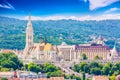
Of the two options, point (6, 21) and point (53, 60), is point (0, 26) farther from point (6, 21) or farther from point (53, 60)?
point (53, 60)

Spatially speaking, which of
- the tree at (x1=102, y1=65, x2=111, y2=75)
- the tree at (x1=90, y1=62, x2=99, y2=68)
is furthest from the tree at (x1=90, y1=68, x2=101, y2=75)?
the tree at (x1=90, y1=62, x2=99, y2=68)

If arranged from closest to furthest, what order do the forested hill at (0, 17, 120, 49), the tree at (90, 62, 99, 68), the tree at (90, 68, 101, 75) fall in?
1. the tree at (90, 68, 101, 75)
2. the tree at (90, 62, 99, 68)
3. the forested hill at (0, 17, 120, 49)

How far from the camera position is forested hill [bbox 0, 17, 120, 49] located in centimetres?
4667

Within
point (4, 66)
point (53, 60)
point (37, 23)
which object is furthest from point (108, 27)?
point (4, 66)

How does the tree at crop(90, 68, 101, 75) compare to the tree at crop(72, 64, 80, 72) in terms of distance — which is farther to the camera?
the tree at crop(72, 64, 80, 72)

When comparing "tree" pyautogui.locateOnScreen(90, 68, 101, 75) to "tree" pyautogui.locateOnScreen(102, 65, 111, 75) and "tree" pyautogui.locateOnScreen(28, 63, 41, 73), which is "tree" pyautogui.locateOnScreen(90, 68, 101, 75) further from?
"tree" pyautogui.locateOnScreen(28, 63, 41, 73)

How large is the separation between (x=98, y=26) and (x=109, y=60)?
33778mm

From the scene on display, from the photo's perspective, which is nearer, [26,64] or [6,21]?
[26,64]

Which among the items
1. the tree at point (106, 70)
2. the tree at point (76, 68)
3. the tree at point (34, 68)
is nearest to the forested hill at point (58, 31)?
the tree at point (76, 68)

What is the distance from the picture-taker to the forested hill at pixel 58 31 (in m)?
46.7

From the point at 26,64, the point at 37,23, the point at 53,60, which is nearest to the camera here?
the point at 26,64

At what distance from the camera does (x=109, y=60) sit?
107ft

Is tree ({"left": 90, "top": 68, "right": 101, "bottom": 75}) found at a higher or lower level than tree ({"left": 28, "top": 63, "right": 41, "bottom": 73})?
lower

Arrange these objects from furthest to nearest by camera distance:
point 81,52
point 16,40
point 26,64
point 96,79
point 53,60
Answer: point 16,40, point 81,52, point 53,60, point 26,64, point 96,79
